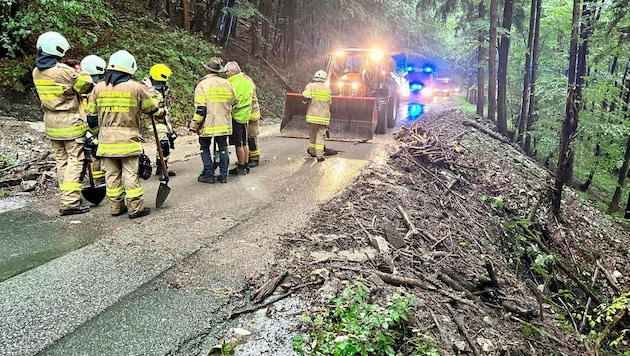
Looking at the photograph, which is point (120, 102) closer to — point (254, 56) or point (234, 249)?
point (234, 249)

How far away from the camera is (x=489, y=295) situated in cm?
486

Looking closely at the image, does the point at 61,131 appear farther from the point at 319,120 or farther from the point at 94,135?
the point at 319,120

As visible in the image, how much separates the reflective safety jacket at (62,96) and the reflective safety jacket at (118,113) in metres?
0.34

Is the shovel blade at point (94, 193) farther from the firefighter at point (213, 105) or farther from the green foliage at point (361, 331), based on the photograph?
the green foliage at point (361, 331)

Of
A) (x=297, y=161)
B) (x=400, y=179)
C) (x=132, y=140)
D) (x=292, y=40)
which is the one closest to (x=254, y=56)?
(x=292, y=40)

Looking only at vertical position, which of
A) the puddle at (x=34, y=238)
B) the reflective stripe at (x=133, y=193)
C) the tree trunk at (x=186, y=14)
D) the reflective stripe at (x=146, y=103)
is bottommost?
the puddle at (x=34, y=238)

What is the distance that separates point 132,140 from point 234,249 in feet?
6.89

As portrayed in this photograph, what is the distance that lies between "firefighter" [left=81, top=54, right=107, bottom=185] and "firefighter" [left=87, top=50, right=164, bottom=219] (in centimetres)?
44

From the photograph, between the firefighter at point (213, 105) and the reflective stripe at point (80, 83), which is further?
the firefighter at point (213, 105)

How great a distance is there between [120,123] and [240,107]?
9.22 ft

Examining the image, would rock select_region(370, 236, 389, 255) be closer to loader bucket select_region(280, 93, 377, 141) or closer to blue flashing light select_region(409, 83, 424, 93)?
loader bucket select_region(280, 93, 377, 141)

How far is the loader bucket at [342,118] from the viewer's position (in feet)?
38.8

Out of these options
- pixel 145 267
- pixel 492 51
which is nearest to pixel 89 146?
pixel 145 267

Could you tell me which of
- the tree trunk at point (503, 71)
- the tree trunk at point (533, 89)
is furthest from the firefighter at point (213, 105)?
the tree trunk at point (503, 71)
